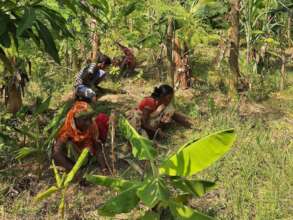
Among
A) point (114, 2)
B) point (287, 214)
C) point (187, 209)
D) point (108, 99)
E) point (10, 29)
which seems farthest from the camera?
point (114, 2)

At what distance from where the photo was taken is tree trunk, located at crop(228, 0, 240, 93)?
22.6 feet

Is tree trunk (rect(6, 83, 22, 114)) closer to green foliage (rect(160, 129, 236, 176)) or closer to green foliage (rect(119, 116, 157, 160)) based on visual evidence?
green foliage (rect(119, 116, 157, 160))

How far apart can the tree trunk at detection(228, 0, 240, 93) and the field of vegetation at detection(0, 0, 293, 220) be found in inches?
0.6

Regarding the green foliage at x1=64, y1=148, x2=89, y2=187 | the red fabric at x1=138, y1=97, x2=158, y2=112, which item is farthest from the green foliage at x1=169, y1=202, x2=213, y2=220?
the red fabric at x1=138, y1=97, x2=158, y2=112

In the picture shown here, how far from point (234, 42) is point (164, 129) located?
1.86 meters

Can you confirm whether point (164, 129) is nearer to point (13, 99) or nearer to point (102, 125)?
point (102, 125)

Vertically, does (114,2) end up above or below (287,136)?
above

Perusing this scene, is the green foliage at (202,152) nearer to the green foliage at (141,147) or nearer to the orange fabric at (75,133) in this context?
the green foliage at (141,147)

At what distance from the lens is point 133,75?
28.5ft

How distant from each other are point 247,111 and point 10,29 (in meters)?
4.49

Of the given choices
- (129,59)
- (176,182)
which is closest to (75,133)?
(176,182)

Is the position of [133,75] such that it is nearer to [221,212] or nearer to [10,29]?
[221,212]

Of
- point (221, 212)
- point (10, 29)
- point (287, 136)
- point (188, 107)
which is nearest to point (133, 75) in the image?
point (188, 107)

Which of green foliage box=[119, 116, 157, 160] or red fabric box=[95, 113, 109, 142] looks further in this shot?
red fabric box=[95, 113, 109, 142]
